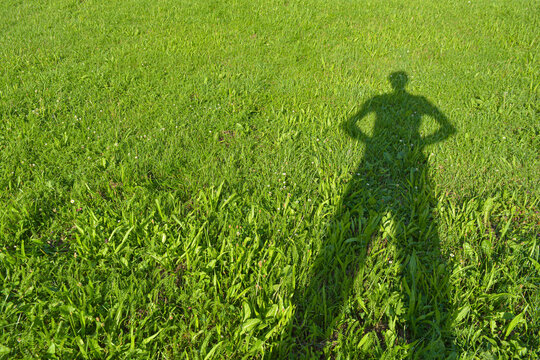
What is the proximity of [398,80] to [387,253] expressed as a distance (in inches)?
141

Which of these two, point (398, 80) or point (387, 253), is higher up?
point (398, 80)

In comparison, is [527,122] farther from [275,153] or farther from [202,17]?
[202,17]

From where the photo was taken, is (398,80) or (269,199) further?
(398,80)

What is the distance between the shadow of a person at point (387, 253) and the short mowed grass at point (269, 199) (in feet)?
0.06

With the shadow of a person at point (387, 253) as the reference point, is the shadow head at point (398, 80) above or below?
above

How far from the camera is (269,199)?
10.8 feet

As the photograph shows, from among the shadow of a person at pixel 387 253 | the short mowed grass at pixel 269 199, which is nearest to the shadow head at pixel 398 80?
the short mowed grass at pixel 269 199

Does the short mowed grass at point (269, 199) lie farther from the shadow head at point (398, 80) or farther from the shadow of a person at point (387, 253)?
the shadow head at point (398, 80)

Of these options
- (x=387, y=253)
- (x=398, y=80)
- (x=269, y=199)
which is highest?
(x=269, y=199)

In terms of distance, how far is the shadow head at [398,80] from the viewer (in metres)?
5.31

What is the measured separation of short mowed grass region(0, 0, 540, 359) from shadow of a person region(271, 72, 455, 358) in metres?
0.02

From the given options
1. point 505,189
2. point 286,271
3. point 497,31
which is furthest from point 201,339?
point 497,31

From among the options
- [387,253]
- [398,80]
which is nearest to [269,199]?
[387,253]

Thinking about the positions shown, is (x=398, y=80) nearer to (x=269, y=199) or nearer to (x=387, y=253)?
(x=269, y=199)
